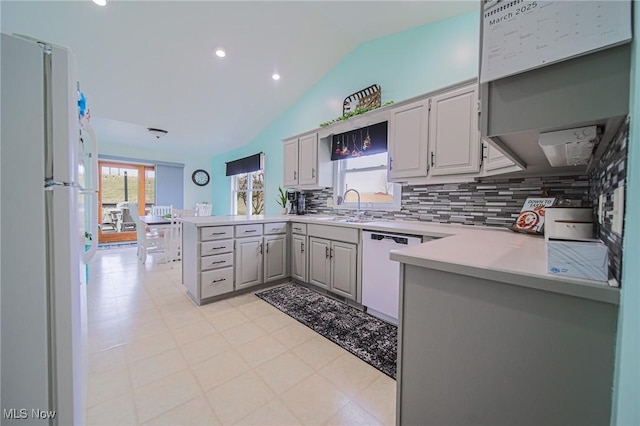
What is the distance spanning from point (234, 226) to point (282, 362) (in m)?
1.57

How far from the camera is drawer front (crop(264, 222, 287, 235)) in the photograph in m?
3.05

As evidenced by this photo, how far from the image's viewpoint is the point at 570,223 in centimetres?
105

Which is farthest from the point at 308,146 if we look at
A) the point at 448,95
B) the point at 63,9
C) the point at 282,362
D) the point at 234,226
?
the point at 63,9

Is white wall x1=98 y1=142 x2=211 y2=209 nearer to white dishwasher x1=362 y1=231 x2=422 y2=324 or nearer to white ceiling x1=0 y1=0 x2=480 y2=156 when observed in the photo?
white ceiling x1=0 y1=0 x2=480 y2=156

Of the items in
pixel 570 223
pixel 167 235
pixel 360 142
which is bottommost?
pixel 167 235

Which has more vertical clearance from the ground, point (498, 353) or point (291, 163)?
point (291, 163)

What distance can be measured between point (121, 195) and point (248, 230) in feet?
17.9

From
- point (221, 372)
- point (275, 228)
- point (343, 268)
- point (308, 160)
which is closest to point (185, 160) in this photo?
point (308, 160)

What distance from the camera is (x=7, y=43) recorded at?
80cm

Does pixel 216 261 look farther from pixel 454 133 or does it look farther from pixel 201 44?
pixel 201 44

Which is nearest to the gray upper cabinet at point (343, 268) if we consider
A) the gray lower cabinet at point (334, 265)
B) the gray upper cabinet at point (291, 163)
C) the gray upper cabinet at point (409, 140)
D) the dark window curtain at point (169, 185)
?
the gray lower cabinet at point (334, 265)

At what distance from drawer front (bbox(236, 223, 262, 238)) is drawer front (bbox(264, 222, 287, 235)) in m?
0.10

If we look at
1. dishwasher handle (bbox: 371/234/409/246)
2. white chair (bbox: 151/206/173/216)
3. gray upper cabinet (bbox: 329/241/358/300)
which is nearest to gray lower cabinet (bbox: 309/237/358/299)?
gray upper cabinet (bbox: 329/241/358/300)

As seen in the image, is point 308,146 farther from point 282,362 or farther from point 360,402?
point 360,402
